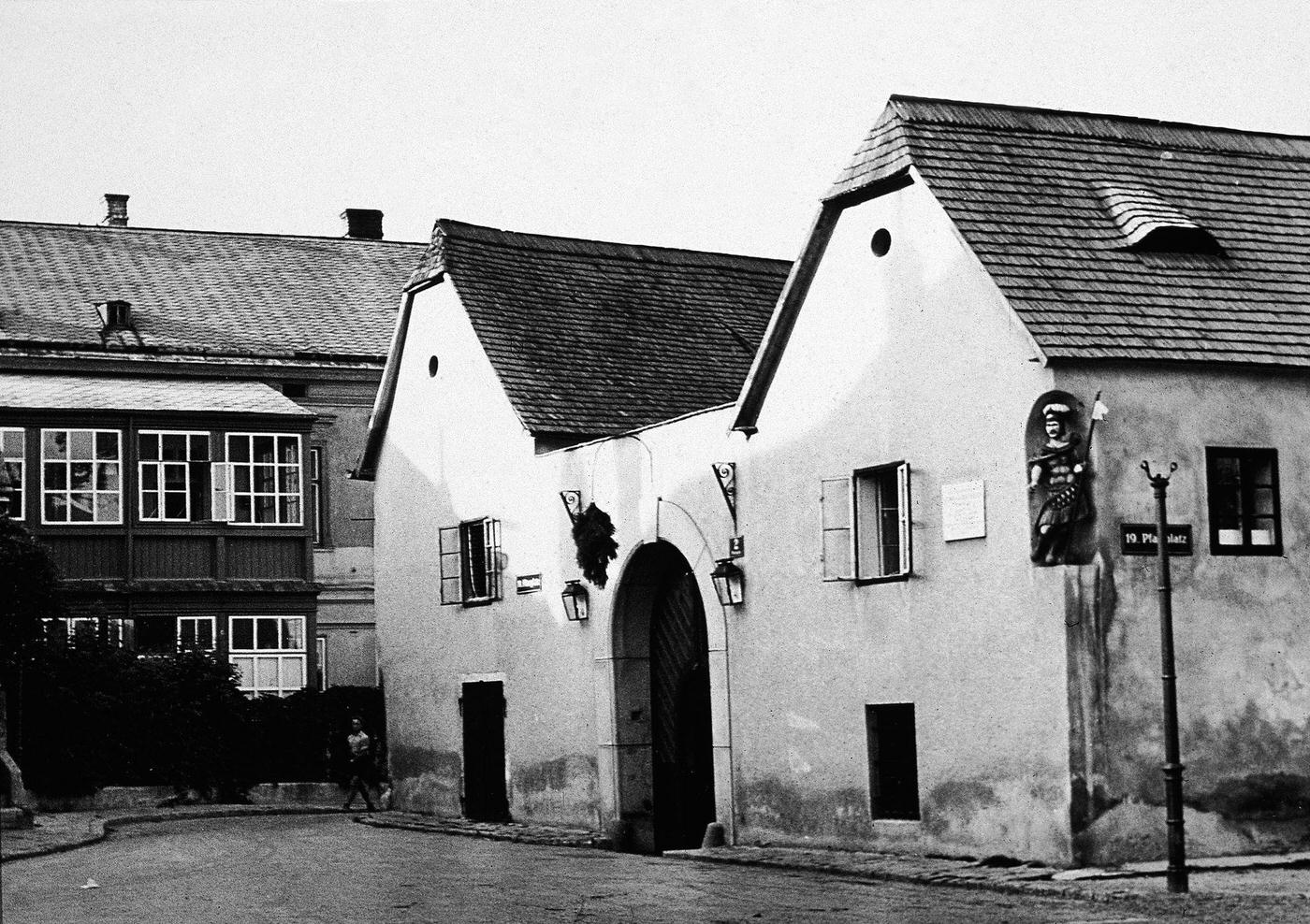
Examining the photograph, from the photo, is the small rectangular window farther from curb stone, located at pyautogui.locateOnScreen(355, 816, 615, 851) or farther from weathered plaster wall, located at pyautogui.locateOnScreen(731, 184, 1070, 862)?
curb stone, located at pyautogui.locateOnScreen(355, 816, 615, 851)

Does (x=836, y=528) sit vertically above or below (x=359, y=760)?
above

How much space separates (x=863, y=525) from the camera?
22297mm

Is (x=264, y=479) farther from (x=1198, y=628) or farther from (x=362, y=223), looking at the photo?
(x=1198, y=628)

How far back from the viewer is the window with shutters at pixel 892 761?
21547 mm

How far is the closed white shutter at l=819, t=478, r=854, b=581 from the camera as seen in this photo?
22406 millimetres

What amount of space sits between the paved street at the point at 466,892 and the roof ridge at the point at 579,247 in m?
9.80

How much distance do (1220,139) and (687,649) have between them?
322 inches

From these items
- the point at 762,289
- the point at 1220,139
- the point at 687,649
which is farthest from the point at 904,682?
the point at 762,289

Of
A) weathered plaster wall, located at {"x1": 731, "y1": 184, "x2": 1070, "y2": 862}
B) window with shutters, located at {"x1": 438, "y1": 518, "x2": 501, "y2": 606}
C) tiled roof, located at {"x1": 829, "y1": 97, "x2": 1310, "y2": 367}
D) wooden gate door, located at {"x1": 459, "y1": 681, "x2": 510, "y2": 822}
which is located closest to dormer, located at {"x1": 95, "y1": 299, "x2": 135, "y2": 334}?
window with shutters, located at {"x1": 438, "y1": 518, "x2": 501, "y2": 606}

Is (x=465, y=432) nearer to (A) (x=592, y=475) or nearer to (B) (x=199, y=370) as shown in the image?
(A) (x=592, y=475)

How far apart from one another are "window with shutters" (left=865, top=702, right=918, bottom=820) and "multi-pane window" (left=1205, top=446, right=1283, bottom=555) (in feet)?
11.0

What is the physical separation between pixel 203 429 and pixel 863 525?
1751 centimetres

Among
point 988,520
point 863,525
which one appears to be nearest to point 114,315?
point 863,525

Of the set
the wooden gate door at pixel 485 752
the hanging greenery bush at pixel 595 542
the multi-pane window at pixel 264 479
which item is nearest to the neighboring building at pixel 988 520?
the hanging greenery bush at pixel 595 542
